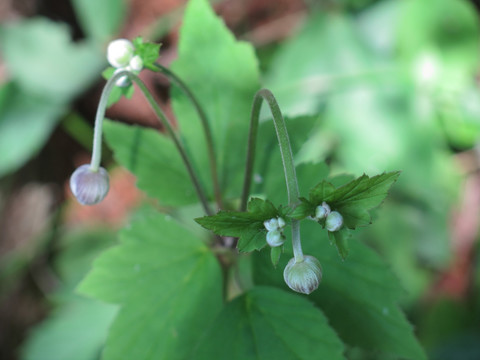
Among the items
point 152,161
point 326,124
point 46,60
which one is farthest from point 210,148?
point 46,60

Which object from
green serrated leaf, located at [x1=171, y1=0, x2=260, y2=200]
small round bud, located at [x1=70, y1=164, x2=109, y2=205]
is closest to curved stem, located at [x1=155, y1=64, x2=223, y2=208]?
green serrated leaf, located at [x1=171, y1=0, x2=260, y2=200]

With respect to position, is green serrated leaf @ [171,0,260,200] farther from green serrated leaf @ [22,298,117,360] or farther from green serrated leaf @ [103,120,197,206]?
green serrated leaf @ [22,298,117,360]

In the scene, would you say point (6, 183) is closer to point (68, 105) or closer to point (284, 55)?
point (68, 105)

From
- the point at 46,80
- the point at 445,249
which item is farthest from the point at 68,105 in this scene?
the point at 445,249

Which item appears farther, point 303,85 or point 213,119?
point 303,85

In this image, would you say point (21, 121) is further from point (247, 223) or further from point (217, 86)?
point (247, 223)

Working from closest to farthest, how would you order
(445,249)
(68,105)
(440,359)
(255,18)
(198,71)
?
(198,71)
(440,359)
(445,249)
(68,105)
(255,18)

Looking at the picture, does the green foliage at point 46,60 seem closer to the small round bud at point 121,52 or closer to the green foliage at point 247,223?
the small round bud at point 121,52

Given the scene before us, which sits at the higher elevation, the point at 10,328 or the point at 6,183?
the point at 6,183
